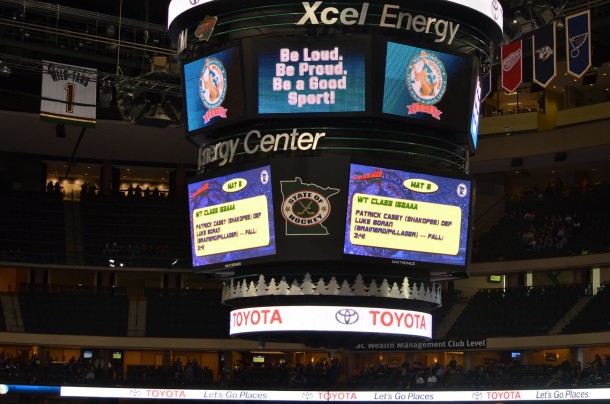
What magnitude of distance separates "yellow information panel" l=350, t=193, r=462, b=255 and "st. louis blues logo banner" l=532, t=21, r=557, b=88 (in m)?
9.71

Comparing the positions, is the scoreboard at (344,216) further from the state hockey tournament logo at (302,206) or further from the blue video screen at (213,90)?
the blue video screen at (213,90)

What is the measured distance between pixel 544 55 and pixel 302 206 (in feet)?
38.7

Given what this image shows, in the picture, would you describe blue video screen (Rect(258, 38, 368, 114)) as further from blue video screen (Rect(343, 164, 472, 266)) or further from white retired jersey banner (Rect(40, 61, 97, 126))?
white retired jersey banner (Rect(40, 61, 97, 126))

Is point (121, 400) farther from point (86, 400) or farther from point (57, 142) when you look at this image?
point (57, 142)

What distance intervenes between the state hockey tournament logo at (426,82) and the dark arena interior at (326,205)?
4 cm

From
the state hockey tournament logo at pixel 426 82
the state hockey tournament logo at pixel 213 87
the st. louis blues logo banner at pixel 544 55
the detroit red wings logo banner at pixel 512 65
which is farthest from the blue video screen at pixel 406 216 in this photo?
the detroit red wings logo banner at pixel 512 65

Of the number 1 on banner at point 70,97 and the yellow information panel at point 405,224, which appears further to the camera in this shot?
the number 1 on banner at point 70,97

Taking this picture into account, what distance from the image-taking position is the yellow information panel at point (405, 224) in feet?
66.5

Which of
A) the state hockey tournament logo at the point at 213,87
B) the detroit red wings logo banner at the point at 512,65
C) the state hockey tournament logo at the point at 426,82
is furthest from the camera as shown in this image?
the detroit red wings logo banner at the point at 512,65

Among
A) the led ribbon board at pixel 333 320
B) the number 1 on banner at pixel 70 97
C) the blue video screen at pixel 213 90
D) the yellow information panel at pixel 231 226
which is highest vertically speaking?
the number 1 on banner at pixel 70 97

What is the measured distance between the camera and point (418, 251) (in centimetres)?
2067

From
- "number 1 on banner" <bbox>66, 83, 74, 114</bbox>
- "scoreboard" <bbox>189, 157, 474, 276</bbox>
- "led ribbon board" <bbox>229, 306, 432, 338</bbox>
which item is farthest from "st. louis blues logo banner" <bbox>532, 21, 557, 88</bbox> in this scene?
"number 1 on banner" <bbox>66, 83, 74, 114</bbox>

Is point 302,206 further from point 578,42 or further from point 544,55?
point 544,55

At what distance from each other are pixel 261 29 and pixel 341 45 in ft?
5.86
